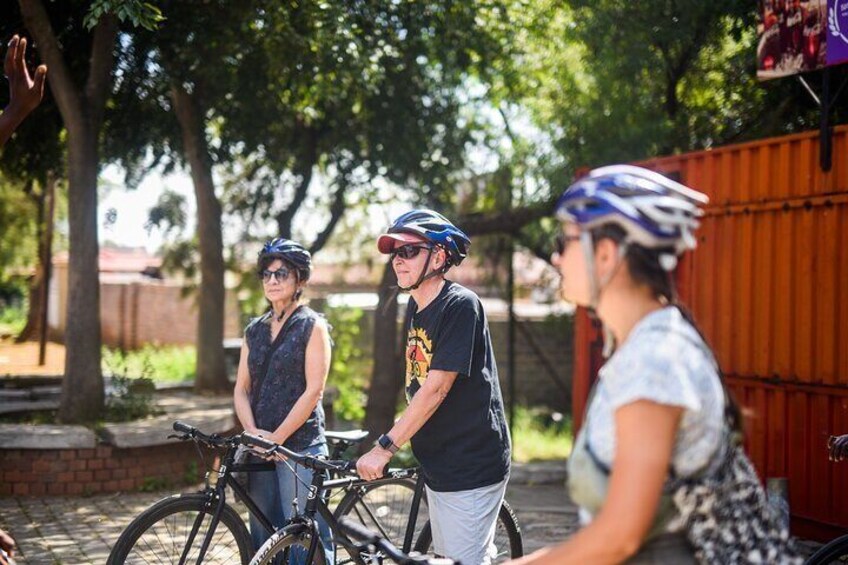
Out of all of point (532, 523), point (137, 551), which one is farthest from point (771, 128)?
point (137, 551)

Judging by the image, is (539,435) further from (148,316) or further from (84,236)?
(148,316)

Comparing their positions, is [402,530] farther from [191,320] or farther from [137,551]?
[191,320]

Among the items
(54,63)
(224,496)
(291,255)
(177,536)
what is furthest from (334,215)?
(177,536)

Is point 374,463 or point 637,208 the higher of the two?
point 637,208

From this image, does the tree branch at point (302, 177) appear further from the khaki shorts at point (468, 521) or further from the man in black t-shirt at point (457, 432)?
the khaki shorts at point (468, 521)

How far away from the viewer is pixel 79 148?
910cm

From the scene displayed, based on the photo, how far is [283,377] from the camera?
495 centimetres

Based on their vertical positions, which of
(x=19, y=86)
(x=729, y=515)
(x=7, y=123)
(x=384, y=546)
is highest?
(x=19, y=86)

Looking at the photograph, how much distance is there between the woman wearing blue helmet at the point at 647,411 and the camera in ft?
6.77

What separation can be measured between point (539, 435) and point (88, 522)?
25.2 ft

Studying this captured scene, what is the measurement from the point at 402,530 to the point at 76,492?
464cm

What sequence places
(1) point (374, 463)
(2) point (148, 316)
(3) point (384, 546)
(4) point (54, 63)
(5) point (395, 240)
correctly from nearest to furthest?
(3) point (384, 546), (1) point (374, 463), (5) point (395, 240), (4) point (54, 63), (2) point (148, 316)

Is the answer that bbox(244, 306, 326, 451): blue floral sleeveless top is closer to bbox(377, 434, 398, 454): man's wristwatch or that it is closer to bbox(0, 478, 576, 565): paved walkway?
bbox(377, 434, 398, 454): man's wristwatch

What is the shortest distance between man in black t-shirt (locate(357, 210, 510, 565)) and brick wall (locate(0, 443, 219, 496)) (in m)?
4.97
